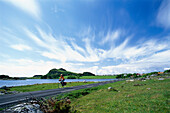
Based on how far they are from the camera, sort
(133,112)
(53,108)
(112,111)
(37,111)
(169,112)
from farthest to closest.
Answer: (112,111)
(133,112)
(169,112)
(37,111)
(53,108)

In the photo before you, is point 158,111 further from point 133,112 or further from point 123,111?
point 123,111

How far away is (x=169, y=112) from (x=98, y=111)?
4.75 metres

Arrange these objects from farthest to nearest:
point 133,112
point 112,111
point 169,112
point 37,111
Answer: point 112,111 < point 133,112 < point 169,112 < point 37,111

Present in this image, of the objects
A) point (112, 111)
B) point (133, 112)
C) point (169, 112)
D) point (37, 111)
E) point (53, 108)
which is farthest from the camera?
point (112, 111)

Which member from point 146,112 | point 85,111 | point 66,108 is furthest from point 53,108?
point 146,112

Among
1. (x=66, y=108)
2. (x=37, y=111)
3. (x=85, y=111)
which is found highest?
(x=66, y=108)

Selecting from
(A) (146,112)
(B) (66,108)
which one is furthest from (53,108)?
(A) (146,112)

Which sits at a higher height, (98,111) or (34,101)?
(34,101)

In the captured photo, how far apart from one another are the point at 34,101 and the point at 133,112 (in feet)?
21.5

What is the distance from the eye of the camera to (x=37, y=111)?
14.0 ft

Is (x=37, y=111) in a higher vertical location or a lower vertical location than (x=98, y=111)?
higher

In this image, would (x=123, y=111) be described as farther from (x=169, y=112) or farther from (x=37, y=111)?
(x=37, y=111)

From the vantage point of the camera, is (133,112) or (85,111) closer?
(133,112)

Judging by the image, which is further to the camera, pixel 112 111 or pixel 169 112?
pixel 112 111
